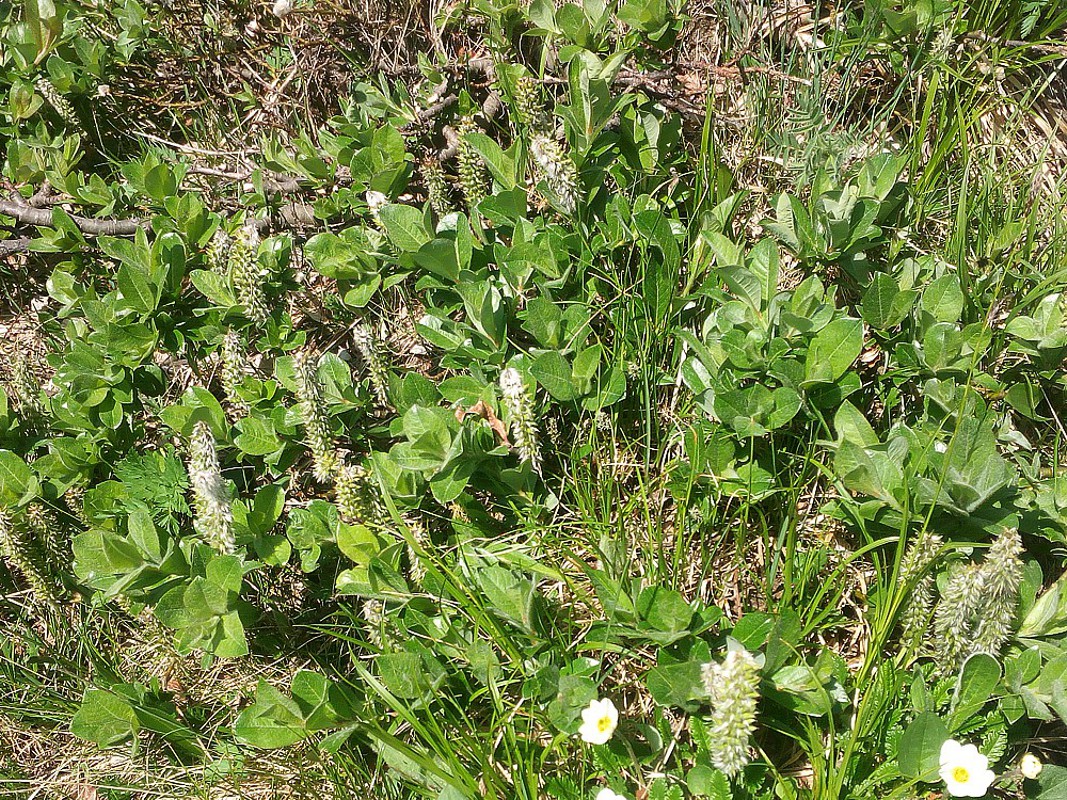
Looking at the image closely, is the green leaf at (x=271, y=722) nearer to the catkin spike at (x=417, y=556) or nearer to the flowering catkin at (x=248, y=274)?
the catkin spike at (x=417, y=556)

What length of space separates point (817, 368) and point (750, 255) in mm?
418

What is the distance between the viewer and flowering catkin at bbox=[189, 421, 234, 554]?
2377 mm

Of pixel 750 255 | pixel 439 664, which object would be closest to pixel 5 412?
pixel 439 664

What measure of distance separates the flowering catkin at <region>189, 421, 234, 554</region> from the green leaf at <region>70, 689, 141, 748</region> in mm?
514

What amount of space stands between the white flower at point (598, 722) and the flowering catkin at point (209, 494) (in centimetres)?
106

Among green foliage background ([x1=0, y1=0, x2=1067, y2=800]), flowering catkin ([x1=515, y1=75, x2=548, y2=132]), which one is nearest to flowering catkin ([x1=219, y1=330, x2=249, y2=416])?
green foliage background ([x1=0, y1=0, x2=1067, y2=800])

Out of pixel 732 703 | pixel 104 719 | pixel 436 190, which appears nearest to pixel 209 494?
pixel 104 719

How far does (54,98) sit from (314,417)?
1.97m

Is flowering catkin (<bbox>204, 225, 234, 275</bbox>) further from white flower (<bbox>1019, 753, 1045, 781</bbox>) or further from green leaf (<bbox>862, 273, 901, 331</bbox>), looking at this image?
white flower (<bbox>1019, 753, 1045, 781</bbox>)

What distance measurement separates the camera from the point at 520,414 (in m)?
Result: 2.33

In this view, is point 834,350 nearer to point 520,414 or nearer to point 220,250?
point 520,414

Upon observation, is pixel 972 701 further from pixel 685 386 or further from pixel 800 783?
pixel 685 386

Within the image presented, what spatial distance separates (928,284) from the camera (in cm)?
254

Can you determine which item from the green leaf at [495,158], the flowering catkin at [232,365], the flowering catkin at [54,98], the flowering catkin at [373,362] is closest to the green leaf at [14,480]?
the flowering catkin at [232,365]
